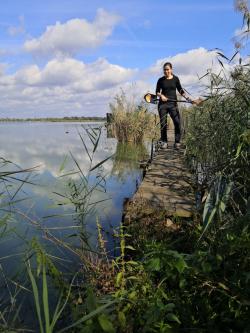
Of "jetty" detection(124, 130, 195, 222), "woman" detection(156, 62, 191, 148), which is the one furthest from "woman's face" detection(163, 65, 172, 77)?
"jetty" detection(124, 130, 195, 222)

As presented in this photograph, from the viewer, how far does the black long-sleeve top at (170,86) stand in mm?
7613

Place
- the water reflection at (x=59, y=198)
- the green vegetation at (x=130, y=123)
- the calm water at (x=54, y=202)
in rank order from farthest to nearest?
1. the green vegetation at (x=130, y=123)
2. the water reflection at (x=59, y=198)
3. the calm water at (x=54, y=202)

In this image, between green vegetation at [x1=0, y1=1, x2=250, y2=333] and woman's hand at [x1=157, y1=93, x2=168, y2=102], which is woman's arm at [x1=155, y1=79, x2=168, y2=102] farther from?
green vegetation at [x1=0, y1=1, x2=250, y2=333]

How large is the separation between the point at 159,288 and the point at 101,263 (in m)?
0.86

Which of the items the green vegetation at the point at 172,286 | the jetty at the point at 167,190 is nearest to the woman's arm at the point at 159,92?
the jetty at the point at 167,190

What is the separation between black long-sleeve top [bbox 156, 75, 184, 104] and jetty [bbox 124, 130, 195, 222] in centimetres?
138

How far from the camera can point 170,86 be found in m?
7.62

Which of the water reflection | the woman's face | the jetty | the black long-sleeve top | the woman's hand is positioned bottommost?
the water reflection

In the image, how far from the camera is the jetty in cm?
366

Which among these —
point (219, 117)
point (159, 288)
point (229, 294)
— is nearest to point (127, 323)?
point (159, 288)

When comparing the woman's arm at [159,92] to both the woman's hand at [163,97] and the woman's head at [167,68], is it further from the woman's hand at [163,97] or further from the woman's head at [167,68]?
the woman's head at [167,68]

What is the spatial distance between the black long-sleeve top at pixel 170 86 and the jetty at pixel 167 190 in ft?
4.53

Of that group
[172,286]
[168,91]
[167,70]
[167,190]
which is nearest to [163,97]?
[168,91]

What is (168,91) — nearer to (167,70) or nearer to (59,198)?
(167,70)
